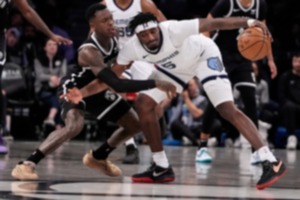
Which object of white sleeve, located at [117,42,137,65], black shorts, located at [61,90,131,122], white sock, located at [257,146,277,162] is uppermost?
white sleeve, located at [117,42,137,65]

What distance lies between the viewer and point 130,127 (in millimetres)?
8234

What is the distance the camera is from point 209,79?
7562 mm

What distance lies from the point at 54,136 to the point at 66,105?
1.26ft

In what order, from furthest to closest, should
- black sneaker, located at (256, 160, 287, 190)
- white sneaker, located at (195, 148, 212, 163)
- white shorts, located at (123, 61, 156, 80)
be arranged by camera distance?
1. white sneaker, located at (195, 148, 212, 163)
2. white shorts, located at (123, 61, 156, 80)
3. black sneaker, located at (256, 160, 287, 190)

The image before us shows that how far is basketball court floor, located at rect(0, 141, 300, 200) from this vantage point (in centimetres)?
631

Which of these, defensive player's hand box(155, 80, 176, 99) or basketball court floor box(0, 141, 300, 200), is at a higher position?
defensive player's hand box(155, 80, 176, 99)

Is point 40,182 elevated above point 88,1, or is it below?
below

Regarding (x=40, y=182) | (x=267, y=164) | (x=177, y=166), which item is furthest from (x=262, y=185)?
(x=177, y=166)

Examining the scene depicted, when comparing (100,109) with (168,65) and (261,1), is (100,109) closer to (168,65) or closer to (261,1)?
(168,65)

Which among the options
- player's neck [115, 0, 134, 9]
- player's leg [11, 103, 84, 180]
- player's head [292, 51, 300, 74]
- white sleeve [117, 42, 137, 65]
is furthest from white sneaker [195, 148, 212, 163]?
player's head [292, 51, 300, 74]

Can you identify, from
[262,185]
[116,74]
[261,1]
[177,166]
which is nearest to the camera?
[262,185]

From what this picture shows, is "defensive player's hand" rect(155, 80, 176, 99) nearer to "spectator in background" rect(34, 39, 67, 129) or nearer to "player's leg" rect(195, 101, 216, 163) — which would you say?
"player's leg" rect(195, 101, 216, 163)

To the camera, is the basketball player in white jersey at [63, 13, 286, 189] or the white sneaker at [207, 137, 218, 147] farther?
the white sneaker at [207, 137, 218, 147]

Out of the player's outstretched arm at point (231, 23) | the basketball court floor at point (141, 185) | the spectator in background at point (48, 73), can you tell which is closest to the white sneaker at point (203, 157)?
the basketball court floor at point (141, 185)
